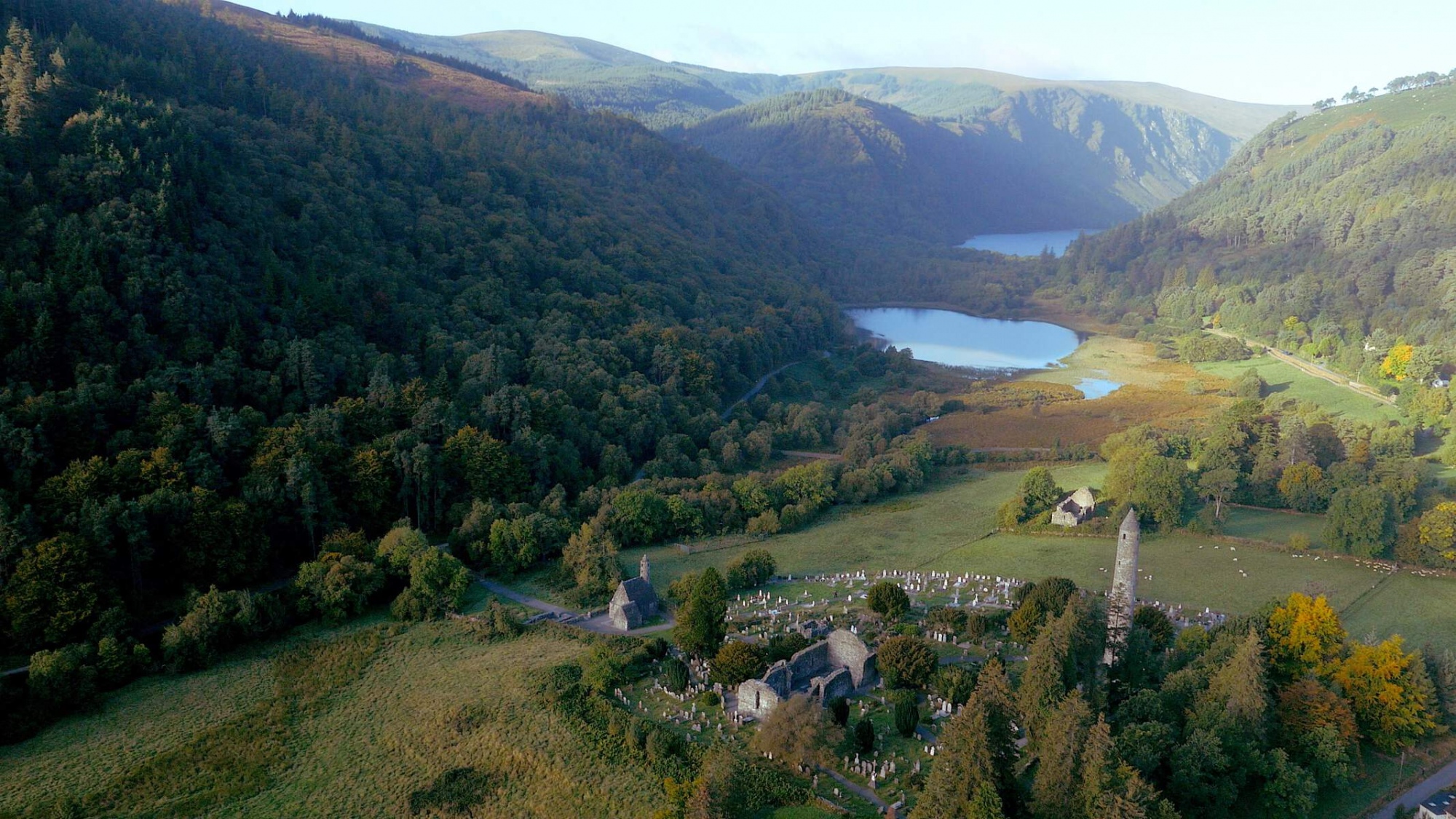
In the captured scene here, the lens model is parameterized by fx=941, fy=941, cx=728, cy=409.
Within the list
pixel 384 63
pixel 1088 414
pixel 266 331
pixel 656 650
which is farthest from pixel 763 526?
pixel 384 63

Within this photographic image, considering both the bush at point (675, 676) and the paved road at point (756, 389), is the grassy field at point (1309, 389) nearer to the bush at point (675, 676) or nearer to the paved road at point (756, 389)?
the paved road at point (756, 389)

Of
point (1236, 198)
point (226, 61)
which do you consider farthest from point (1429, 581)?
point (1236, 198)

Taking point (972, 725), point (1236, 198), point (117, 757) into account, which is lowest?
point (117, 757)

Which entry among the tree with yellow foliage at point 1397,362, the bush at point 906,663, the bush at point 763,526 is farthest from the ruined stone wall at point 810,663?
the tree with yellow foliage at point 1397,362

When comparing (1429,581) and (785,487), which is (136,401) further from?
(1429,581)

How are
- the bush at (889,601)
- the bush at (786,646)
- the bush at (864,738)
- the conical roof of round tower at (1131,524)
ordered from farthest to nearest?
the bush at (889,601) → the conical roof of round tower at (1131,524) → the bush at (786,646) → the bush at (864,738)

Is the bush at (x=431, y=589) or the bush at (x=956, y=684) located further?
the bush at (x=431, y=589)
